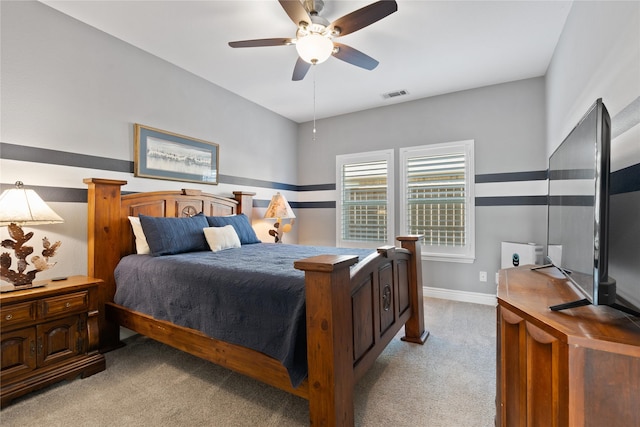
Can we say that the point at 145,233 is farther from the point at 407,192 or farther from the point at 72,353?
the point at 407,192

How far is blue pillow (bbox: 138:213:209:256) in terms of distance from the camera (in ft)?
8.08

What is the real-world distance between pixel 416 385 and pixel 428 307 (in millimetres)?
1725

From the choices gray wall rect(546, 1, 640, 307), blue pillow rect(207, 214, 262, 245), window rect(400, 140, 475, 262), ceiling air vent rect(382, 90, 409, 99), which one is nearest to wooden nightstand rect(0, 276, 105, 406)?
blue pillow rect(207, 214, 262, 245)

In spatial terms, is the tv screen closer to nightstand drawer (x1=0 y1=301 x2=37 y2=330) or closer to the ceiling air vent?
the ceiling air vent

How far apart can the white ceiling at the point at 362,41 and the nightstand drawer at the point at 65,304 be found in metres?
2.22

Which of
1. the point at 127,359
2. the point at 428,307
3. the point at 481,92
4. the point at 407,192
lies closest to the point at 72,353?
the point at 127,359

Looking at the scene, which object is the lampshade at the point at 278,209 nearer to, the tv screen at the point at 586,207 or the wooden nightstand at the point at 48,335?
the wooden nightstand at the point at 48,335

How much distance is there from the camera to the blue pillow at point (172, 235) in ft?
8.08

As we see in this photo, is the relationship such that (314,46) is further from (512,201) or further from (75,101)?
(512,201)

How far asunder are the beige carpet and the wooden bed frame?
0.77 ft

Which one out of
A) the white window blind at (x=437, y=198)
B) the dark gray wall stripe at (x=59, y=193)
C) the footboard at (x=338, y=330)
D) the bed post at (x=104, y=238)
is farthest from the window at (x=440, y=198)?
the dark gray wall stripe at (x=59, y=193)

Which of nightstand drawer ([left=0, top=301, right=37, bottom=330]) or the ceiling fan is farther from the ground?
the ceiling fan

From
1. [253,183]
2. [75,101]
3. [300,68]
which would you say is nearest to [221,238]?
[253,183]

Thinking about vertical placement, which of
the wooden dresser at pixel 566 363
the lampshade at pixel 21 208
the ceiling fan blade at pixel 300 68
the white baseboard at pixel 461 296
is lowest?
the white baseboard at pixel 461 296
